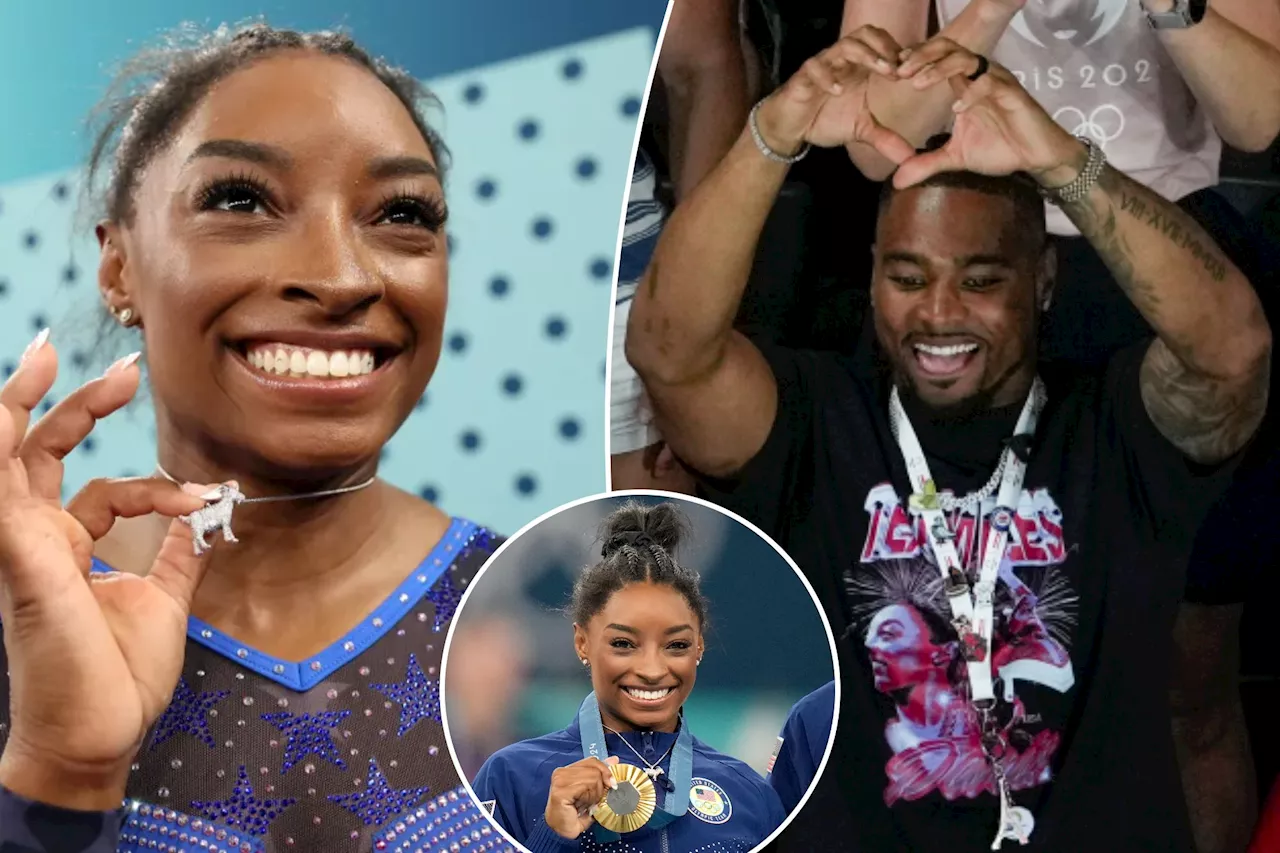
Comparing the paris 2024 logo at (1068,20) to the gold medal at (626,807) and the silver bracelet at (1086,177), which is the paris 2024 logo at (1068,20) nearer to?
the silver bracelet at (1086,177)

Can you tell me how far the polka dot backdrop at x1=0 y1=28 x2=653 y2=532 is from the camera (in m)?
1.61

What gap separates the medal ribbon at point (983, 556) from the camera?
158 centimetres

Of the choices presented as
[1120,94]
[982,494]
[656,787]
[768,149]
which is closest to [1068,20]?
[1120,94]

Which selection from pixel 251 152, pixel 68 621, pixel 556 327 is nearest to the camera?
pixel 68 621

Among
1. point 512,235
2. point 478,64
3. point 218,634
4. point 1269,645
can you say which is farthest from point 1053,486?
point 218,634

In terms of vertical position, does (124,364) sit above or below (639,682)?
above

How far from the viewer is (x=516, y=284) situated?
1.62 metres

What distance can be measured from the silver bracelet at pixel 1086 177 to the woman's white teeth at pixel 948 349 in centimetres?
20

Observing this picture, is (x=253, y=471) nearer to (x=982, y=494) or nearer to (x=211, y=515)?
(x=211, y=515)

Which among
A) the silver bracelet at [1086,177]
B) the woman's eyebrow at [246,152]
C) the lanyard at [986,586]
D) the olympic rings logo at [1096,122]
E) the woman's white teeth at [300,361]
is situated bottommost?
the lanyard at [986,586]

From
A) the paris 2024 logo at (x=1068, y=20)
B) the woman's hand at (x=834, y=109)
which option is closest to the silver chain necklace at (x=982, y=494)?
the woman's hand at (x=834, y=109)

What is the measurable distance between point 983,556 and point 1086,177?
46 cm

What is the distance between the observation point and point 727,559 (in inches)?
62.3

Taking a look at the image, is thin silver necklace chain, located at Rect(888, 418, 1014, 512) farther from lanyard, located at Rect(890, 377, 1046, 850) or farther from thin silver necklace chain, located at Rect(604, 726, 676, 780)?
thin silver necklace chain, located at Rect(604, 726, 676, 780)
